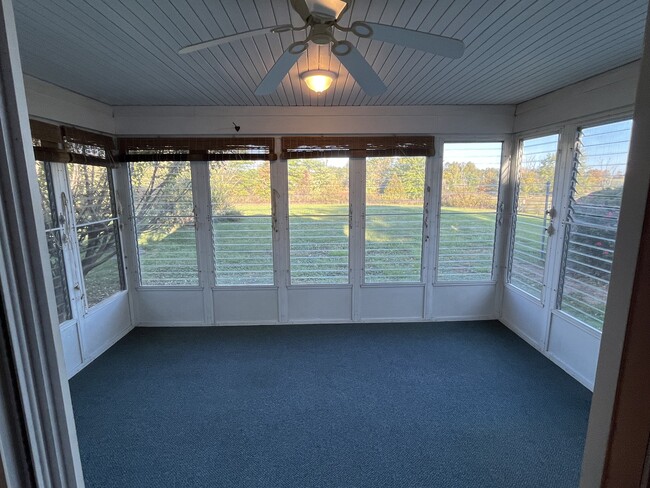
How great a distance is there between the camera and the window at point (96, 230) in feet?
9.34

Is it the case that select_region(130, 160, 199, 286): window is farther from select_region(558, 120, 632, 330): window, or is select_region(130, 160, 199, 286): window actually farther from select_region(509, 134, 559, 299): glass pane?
select_region(558, 120, 632, 330): window

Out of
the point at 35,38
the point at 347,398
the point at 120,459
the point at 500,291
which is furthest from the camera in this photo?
the point at 500,291

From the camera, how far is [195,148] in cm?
325

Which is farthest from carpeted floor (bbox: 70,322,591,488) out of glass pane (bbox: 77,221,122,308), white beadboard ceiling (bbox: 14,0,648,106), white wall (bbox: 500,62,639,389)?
white beadboard ceiling (bbox: 14,0,648,106)

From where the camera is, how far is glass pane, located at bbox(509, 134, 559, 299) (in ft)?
9.54

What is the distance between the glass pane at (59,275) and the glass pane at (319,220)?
6.48 feet

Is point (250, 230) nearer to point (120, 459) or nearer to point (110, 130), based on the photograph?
point (110, 130)

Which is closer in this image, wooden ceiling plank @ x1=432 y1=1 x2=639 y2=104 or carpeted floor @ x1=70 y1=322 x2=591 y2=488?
wooden ceiling plank @ x1=432 y1=1 x2=639 y2=104

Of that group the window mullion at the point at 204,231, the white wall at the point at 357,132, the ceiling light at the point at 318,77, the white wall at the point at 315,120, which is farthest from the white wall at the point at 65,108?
the ceiling light at the point at 318,77

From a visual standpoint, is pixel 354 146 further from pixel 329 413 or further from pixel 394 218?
pixel 329 413

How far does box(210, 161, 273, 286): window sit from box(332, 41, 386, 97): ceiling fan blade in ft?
5.54

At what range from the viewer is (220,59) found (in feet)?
6.73

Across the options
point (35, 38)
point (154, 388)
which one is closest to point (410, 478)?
point (154, 388)

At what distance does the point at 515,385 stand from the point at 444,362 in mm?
547
